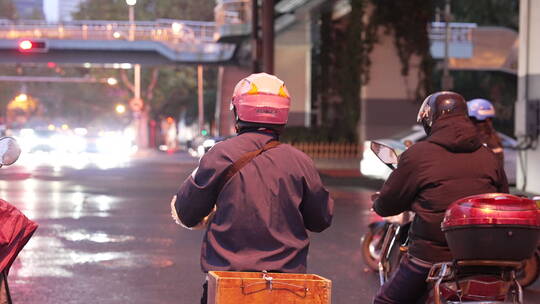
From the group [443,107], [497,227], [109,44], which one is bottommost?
[497,227]

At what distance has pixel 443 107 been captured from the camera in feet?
16.3

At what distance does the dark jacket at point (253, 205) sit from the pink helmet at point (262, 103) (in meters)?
0.09

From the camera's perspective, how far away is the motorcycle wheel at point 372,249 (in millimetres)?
8975

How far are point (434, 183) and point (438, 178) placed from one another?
3cm

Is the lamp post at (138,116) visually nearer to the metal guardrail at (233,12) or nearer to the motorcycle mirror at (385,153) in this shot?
the metal guardrail at (233,12)

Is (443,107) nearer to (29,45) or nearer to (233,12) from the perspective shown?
(29,45)

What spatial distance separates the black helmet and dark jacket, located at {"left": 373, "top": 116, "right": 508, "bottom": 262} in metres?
0.04

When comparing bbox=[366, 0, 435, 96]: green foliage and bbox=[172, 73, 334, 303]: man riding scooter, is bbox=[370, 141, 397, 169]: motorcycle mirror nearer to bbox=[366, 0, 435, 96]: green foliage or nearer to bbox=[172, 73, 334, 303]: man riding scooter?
bbox=[172, 73, 334, 303]: man riding scooter

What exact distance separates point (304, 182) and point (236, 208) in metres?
0.33

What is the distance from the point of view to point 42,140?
4388 centimetres

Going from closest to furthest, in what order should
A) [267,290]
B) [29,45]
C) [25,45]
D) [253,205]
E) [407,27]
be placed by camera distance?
1. [267,290]
2. [253,205]
3. [407,27]
4. [25,45]
5. [29,45]

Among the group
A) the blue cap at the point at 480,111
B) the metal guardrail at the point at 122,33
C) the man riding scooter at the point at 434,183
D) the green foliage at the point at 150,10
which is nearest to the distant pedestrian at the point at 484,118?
the blue cap at the point at 480,111

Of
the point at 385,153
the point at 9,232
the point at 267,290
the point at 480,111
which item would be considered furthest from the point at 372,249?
the point at 267,290

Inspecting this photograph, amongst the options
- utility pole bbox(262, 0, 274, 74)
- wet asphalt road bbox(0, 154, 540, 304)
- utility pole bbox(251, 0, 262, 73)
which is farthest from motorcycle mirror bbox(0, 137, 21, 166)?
utility pole bbox(262, 0, 274, 74)
